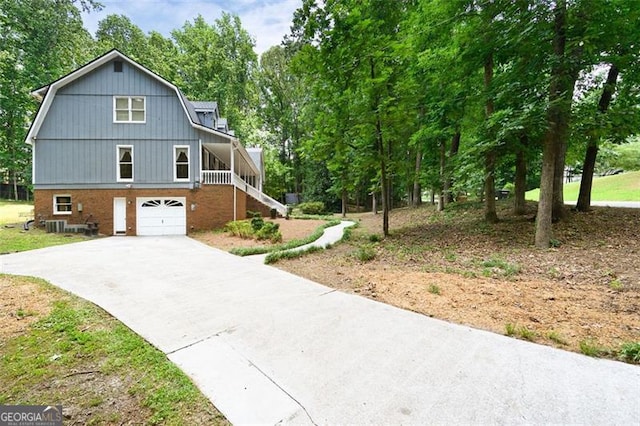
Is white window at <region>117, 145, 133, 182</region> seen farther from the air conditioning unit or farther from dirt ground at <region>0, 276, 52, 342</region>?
dirt ground at <region>0, 276, 52, 342</region>

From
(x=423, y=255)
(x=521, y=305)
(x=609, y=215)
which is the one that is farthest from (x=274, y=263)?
(x=609, y=215)

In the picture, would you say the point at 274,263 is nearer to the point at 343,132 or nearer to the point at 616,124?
the point at 343,132

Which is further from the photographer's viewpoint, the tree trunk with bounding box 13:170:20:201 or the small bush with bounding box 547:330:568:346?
the tree trunk with bounding box 13:170:20:201

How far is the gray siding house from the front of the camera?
42.7 feet

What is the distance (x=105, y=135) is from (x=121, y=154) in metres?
1.07

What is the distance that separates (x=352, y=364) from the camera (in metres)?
2.95

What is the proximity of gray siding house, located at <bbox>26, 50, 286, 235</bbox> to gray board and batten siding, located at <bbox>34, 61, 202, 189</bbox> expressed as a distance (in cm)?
4

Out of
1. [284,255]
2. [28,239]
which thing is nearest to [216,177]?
[28,239]

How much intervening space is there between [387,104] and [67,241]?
41.8 feet

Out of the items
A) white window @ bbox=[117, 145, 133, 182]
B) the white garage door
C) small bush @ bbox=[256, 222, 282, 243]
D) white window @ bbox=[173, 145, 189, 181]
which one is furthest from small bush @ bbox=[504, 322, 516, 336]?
white window @ bbox=[117, 145, 133, 182]

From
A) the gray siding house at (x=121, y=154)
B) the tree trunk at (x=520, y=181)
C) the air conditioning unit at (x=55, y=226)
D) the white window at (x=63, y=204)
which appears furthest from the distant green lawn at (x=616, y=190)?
the white window at (x=63, y=204)

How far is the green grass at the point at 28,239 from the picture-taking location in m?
9.23

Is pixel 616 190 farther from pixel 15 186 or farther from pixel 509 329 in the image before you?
pixel 15 186

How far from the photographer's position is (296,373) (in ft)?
9.22
